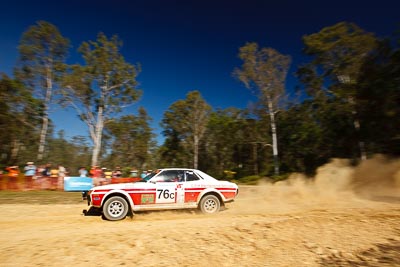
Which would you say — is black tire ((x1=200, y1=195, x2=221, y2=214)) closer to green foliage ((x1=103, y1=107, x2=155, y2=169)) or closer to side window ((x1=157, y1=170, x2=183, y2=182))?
side window ((x1=157, y1=170, x2=183, y2=182))

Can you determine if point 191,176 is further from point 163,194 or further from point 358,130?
point 358,130

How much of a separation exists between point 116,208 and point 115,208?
0.03 metres

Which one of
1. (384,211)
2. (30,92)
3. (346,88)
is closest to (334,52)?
(346,88)

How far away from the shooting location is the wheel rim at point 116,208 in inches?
313

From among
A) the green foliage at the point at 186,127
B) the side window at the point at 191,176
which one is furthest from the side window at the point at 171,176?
the green foliage at the point at 186,127

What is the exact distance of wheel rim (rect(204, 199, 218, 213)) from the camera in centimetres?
890

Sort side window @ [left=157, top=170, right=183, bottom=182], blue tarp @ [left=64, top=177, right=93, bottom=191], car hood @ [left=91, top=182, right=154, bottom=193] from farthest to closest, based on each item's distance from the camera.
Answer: blue tarp @ [left=64, top=177, right=93, bottom=191] → side window @ [left=157, top=170, right=183, bottom=182] → car hood @ [left=91, top=182, right=154, bottom=193]

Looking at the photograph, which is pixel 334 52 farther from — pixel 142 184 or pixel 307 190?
pixel 142 184

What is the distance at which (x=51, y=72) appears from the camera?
102 ft

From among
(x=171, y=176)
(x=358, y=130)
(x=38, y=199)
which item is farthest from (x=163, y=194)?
(x=358, y=130)

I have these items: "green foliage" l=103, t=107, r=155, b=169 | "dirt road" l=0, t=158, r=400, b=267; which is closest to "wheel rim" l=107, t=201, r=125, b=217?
"dirt road" l=0, t=158, r=400, b=267

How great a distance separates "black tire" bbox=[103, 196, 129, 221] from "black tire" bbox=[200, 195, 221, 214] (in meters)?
2.31

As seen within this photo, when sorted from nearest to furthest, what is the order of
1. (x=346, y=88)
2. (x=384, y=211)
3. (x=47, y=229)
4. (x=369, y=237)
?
(x=369, y=237) → (x=47, y=229) → (x=384, y=211) → (x=346, y=88)

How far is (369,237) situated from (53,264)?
585 centimetres
